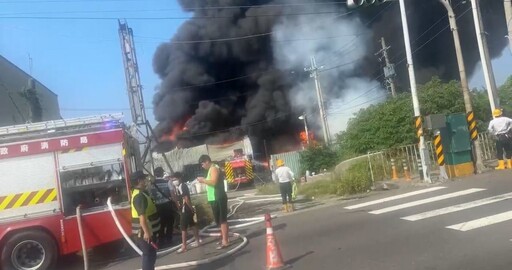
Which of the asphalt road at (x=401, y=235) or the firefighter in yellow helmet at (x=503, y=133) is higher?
the firefighter in yellow helmet at (x=503, y=133)

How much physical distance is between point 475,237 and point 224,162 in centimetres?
2394

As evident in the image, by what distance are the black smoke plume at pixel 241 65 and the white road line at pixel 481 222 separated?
26.2m

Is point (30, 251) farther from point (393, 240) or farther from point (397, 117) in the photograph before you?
point (397, 117)

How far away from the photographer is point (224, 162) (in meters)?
29.7

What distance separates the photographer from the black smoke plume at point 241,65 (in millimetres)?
32750

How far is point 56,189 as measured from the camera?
7.95m

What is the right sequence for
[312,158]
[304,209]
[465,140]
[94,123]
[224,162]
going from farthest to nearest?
1. [224,162]
2. [312,158]
3. [465,140]
4. [304,209]
5. [94,123]

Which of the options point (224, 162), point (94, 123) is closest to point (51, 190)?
point (94, 123)

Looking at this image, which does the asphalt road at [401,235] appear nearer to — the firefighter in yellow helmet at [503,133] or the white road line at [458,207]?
the white road line at [458,207]

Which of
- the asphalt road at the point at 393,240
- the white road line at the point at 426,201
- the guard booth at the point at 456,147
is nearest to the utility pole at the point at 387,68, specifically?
the guard booth at the point at 456,147

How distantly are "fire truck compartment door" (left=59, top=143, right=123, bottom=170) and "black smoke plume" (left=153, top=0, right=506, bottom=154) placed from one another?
24.5m

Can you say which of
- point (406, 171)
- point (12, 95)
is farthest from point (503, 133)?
point (12, 95)

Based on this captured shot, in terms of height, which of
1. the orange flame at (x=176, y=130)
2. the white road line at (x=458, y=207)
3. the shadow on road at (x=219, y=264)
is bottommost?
the shadow on road at (x=219, y=264)

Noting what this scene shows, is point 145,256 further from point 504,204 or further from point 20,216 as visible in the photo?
point 504,204
